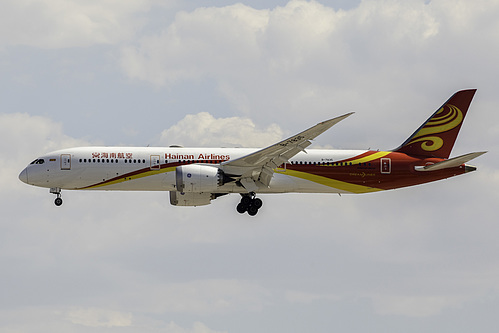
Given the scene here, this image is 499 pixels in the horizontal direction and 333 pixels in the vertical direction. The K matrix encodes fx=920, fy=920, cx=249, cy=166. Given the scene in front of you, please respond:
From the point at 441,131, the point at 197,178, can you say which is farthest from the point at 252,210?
the point at 441,131

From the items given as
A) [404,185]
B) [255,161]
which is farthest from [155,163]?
[404,185]

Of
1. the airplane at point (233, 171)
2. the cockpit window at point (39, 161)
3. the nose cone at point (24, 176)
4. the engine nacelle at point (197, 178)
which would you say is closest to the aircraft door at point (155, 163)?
the airplane at point (233, 171)

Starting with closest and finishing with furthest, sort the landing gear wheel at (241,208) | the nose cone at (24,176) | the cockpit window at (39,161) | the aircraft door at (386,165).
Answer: the cockpit window at (39,161)
the nose cone at (24,176)
the landing gear wheel at (241,208)
the aircraft door at (386,165)

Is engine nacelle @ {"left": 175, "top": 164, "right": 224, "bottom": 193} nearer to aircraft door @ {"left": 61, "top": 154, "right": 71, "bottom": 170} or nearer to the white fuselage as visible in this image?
the white fuselage

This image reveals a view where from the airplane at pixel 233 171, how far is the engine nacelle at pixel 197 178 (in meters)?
0.05

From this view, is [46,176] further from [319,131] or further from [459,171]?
[459,171]

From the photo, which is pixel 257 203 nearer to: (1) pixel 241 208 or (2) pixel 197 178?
(1) pixel 241 208

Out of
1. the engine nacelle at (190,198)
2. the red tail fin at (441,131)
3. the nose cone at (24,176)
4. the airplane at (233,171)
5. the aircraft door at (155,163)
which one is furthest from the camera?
the red tail fin at (441,131)

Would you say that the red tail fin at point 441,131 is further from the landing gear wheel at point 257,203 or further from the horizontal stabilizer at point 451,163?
the landing gear wheel at point 257,203

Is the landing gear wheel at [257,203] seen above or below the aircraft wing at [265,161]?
below

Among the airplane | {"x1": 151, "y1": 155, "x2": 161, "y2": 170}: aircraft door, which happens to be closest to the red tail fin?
the airplane

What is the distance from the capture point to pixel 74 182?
5719 cm

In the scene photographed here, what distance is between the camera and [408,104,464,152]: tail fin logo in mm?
60875

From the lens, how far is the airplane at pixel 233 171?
2206 inches
